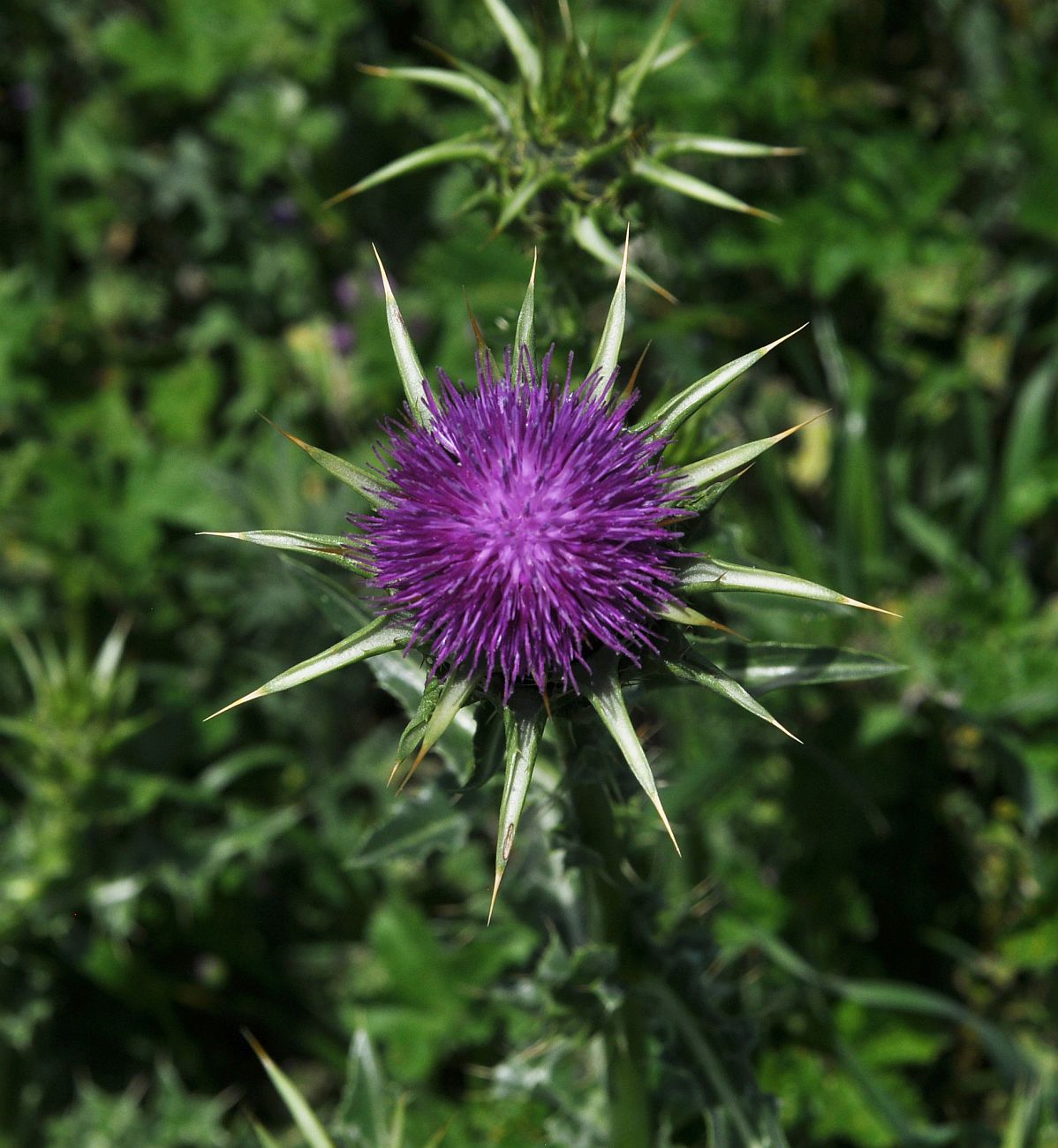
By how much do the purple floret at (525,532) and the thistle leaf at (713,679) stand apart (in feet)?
0.30

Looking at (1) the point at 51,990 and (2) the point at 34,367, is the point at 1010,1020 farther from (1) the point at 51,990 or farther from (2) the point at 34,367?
(2) the point at 34,367

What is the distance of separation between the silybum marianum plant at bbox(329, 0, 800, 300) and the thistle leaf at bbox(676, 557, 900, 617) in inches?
42.0

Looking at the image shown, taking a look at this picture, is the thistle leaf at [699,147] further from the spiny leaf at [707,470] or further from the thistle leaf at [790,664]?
the thistle leaf at [790,664]

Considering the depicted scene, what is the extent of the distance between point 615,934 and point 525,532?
1179 mm

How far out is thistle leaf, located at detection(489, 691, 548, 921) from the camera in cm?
217

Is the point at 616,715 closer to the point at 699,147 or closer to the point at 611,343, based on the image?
the point at 611,343

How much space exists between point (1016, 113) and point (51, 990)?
17.2ft

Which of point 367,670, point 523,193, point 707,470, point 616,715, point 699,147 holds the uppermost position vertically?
point 699,147

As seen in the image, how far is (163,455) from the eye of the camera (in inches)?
207

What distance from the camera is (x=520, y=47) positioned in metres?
3.30

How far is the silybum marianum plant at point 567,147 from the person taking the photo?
3.18 meters

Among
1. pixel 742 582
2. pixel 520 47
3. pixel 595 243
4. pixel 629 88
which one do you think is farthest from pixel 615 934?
pixel 520 47

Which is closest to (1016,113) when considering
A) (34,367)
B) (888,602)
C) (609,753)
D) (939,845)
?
(888,602)

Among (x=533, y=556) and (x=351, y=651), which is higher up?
(x=533, y=556)
